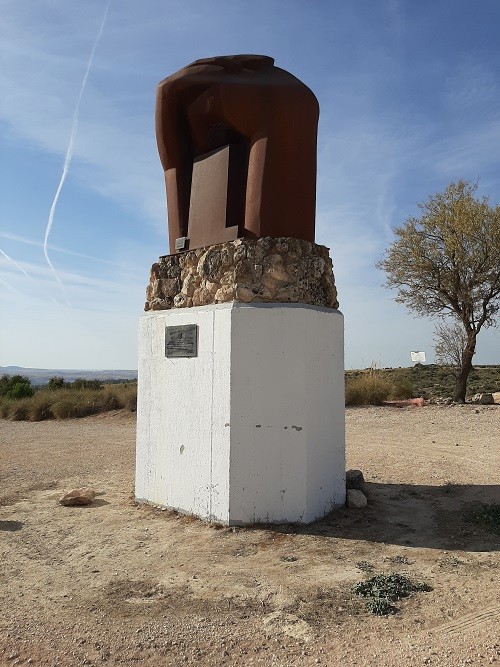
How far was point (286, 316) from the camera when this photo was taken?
5191mm

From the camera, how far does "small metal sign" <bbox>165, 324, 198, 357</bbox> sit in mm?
5473

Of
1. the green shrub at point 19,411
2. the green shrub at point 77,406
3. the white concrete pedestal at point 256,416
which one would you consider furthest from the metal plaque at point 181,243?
the green shrub at point 19,411

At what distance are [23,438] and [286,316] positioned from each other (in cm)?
889

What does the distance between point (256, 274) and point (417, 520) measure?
2.81m

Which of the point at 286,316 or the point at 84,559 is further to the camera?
the point at 286,316

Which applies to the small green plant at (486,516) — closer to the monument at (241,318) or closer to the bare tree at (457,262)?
the monument at (241,318)

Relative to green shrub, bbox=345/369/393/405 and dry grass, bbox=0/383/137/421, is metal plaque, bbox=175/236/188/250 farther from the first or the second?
dry grass, bbox=0/383/137/421

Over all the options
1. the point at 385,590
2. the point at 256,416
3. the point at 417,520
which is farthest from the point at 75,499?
the point at 385,590

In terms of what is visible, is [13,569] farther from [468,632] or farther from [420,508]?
[420,508]

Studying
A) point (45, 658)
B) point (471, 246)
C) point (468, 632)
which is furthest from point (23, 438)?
point (471, 246)

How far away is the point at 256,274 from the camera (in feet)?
17.5

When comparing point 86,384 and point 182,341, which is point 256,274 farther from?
point 86,384

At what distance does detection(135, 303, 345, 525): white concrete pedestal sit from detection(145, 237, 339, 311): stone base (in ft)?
0.59

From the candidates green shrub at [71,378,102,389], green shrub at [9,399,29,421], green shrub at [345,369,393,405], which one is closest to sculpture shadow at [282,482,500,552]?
green shrub at [345,369,393,405]
